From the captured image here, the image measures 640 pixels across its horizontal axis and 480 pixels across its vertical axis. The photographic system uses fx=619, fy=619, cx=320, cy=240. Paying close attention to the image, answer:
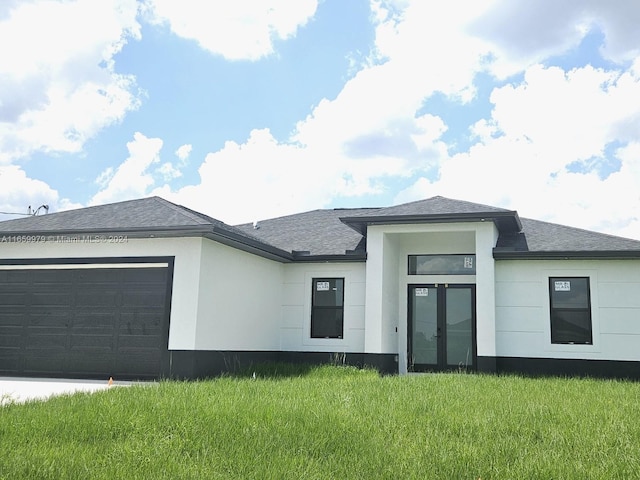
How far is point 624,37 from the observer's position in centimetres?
1076

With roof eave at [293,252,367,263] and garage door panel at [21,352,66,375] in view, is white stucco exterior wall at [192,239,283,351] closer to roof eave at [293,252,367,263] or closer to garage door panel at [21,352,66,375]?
roof eave at [293,252,367,263]

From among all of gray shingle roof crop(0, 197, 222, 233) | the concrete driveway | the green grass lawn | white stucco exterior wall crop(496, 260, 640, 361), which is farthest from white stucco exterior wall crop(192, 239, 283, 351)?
white stucco exterior wall crop(496, 260, 640, 361)

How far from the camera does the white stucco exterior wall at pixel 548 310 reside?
557 inches

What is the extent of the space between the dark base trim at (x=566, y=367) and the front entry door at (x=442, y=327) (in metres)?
1.13

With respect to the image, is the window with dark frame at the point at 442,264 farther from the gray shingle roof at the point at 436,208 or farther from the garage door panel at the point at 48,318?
the garage door panel at the point at 48,318

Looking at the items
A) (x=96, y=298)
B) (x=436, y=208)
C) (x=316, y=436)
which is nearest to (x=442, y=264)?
(x=436, y=208)

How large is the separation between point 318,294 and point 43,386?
7.09 m

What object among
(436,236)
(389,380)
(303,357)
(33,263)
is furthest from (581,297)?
(33,263)

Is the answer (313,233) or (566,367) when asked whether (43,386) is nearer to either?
(313,233)

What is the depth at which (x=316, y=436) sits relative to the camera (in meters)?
6.46

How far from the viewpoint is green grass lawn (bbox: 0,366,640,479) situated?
5.43 m

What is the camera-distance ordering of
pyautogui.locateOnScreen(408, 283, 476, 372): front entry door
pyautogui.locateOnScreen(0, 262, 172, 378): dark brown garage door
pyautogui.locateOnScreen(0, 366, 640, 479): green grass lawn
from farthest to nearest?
pyautogui.locateOnScreen(408, 283, 476, 372): front entry door → pyautogui.locateOnScreen(0, 262, 172, 378): dark brown garage door → pyautogui.locateOnScreen(0, 366, 640, 479): green grass lawn

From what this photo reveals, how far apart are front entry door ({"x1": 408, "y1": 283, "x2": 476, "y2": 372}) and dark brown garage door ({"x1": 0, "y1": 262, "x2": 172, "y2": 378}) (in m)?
6.68

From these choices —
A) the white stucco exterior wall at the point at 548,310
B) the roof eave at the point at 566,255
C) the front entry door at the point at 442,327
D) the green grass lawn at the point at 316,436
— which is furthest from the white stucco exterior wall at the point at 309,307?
the green grass lawn at the point at 316,436
